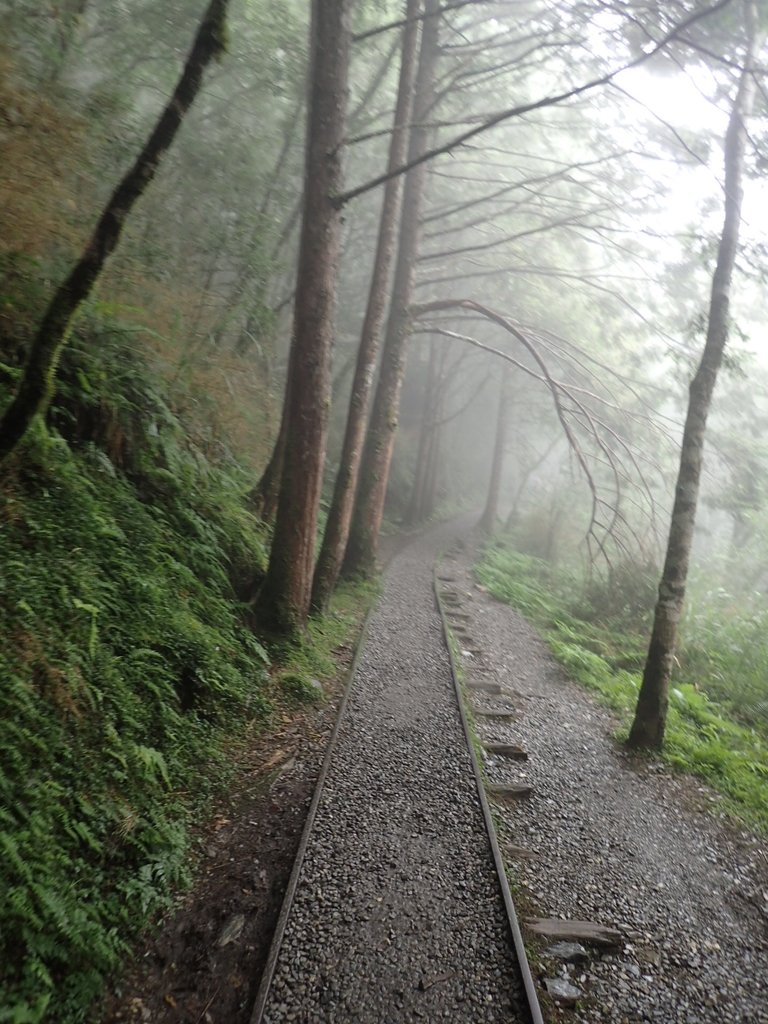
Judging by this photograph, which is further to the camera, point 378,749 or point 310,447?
point 310,447

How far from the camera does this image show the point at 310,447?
7160 mm

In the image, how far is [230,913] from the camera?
12.0 feet

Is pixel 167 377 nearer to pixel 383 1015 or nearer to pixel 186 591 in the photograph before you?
pixel 186 591

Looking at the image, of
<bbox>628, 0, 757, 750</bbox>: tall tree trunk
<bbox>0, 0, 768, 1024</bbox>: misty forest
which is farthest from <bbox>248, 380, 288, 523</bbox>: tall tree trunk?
<bbox>628, 0, 757, 750</bbox>: tall tree trunk

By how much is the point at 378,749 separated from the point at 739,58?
8.49 m

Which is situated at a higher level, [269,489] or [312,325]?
[312,325]

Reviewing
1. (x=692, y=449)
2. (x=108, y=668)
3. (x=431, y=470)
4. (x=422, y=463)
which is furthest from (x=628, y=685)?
(x=431, y=470)

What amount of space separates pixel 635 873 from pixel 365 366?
287 inches

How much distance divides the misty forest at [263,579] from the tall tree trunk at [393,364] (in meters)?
0.07

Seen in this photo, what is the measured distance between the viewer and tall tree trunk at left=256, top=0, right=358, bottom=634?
6852 millimetres

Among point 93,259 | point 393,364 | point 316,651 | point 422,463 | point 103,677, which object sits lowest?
point 316,651

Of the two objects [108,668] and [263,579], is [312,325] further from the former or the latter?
[108,668]

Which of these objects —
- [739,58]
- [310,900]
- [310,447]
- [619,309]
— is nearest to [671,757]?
[310,900]

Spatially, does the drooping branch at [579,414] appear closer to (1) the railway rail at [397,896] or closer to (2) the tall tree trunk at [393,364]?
(2) the tall tree trunk at [393,364]
